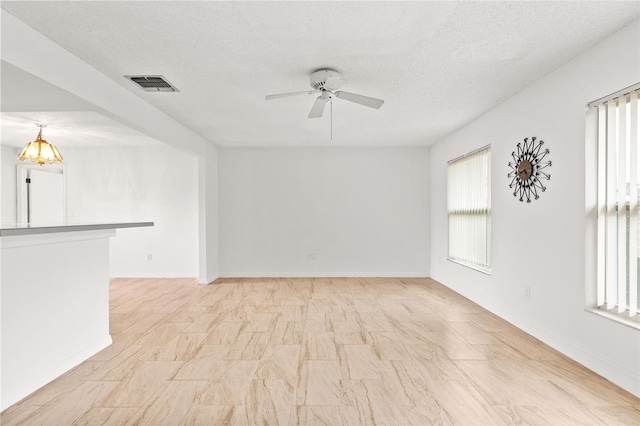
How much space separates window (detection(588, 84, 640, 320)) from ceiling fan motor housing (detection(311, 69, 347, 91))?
76.3 inches

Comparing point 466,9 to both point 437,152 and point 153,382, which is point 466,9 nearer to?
point 153,382

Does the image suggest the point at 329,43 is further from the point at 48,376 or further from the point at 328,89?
the point at 48,376

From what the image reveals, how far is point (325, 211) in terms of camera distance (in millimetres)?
6402

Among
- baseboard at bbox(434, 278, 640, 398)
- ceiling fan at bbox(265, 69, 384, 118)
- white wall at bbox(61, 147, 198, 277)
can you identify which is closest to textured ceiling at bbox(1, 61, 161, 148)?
white wall at bbox(61, 147, 198, 277)

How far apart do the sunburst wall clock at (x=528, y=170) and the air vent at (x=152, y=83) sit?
3473 mm

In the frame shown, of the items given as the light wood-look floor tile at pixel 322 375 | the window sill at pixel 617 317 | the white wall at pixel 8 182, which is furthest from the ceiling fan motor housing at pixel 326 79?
the white wall at pixel 8 182

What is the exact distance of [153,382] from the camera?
2.33m

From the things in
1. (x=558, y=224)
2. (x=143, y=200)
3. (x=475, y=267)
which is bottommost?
(x=475, y=267)

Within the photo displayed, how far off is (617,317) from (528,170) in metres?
1.49

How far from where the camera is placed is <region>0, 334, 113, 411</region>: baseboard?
2.05 meters

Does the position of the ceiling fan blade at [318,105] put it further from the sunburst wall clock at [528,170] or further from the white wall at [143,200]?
the white wall at [143,200]

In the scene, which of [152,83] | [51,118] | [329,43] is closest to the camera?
[329,43]

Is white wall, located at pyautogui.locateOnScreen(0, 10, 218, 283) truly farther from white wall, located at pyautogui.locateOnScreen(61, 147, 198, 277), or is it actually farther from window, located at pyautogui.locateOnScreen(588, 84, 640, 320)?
window, located at pyautogui.locateOnScreen(588, 84, 640, 320)

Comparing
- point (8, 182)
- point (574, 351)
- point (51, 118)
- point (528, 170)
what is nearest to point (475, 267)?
point (528, 170)
